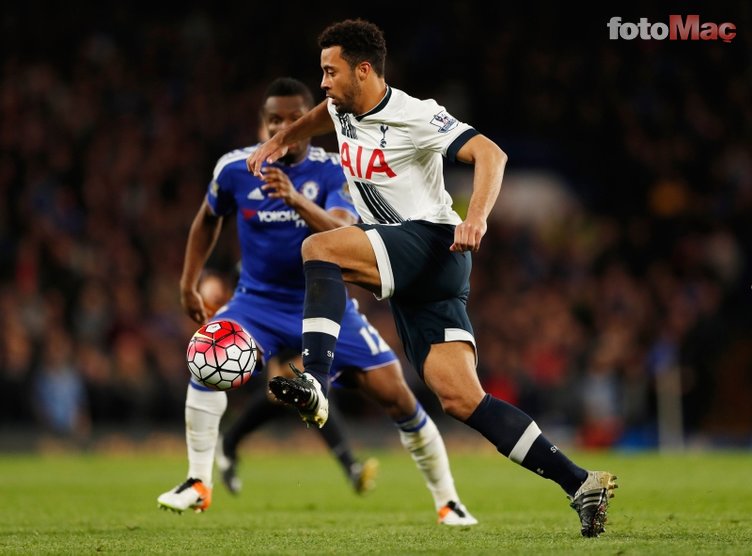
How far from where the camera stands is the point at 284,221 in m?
7.32

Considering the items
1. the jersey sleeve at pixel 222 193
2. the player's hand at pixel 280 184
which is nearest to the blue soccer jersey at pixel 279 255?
the jersey sleeve at pixel 222 193

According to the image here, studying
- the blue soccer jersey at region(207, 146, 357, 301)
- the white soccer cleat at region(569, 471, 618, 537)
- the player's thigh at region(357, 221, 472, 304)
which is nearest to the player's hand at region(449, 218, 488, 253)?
the player's thigh at region(357, 221, 472, 304)

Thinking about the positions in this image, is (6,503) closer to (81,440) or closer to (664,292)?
(81,440)

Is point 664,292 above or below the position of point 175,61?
below

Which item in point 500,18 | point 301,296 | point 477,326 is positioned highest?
point 500,18

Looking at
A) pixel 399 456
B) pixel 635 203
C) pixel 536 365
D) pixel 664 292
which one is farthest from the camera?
pixel 635 203

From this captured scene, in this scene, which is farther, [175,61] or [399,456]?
[175,61]

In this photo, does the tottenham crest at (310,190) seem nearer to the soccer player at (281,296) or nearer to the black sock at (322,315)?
the soccer player at (281,296)

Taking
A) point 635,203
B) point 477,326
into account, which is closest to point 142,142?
point 477,326

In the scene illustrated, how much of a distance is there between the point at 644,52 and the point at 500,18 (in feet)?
9.34

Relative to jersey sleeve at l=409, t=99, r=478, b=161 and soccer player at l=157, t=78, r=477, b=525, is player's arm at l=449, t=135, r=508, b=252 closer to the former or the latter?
jersey sleeve at l=409, t=99, r=478, b=161

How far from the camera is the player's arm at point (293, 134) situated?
624 centimetres

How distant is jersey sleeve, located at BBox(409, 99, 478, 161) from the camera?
18.4ft

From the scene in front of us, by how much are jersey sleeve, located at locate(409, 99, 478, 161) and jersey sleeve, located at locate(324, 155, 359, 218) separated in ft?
4.92
